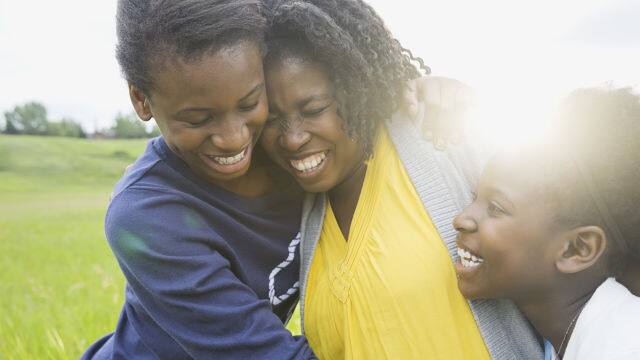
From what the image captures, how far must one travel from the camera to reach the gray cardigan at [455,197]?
2017 mm

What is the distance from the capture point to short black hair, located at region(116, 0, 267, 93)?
1822 mm

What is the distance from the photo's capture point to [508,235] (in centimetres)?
191

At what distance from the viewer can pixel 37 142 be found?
35.7 metres

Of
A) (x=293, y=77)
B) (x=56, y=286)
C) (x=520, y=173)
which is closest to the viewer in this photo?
(x=520, y=173)

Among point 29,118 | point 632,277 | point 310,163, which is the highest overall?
point 310,163

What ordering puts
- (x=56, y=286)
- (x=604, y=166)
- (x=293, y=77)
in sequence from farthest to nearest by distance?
(x=56, y=286)
(x=293, y=77)
(x=604, y=166)

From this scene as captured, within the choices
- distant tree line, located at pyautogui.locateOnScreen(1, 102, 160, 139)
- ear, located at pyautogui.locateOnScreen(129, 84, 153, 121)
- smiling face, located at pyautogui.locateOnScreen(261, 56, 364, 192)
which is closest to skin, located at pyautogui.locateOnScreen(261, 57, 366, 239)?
smiling face, located at pyautogui.locateOnScreen(261, 56, 364, 192)

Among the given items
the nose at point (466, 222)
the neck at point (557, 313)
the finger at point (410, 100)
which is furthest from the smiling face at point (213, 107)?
the neck at point (557, 313)

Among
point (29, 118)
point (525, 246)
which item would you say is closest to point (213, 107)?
point (525, 246)

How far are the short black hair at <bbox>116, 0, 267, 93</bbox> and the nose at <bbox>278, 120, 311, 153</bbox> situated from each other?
362mm

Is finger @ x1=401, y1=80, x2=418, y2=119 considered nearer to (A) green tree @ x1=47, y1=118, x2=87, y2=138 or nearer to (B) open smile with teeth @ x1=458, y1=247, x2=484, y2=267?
(B) open smile with teeth @ x1=458, y1=247, x2=484, y2=267

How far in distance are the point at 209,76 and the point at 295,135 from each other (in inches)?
16.5

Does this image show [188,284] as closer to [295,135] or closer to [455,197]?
[295,135]

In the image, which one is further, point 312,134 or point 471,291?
point 312,134
